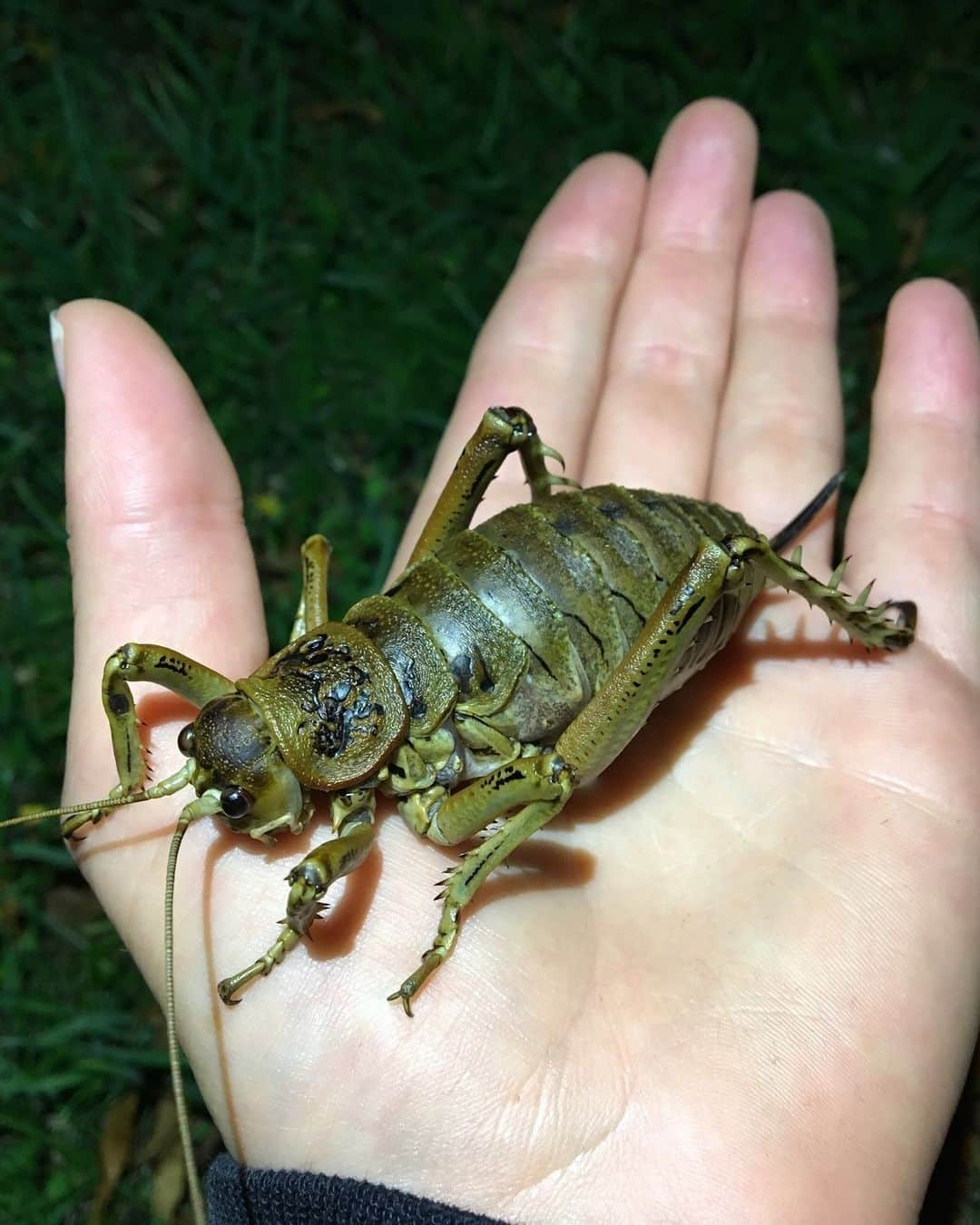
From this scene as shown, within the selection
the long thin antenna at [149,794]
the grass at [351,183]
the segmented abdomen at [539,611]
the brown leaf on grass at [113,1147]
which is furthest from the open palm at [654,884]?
the brown leaf on grass at [113,1147]

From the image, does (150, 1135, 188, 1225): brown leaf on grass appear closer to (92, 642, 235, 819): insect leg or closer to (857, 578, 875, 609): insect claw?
(92, 642, 235, 819): insect leg

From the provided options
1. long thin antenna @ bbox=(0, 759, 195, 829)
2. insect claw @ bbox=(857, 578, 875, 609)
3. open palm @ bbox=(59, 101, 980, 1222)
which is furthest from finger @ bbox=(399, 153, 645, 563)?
long thin antenna @ bbox=(0, 759, 195, 829)

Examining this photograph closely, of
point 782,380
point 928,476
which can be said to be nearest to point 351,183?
point 782,380

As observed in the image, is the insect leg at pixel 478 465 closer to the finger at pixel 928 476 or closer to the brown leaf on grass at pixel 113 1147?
the finger at pixel 928 476

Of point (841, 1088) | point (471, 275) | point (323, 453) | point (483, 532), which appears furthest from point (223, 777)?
point (471, 275)

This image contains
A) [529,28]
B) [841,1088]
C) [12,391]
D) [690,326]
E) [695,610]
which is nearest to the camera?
[841,1088]

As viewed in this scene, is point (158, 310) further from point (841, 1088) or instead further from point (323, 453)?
point (841, 1088)

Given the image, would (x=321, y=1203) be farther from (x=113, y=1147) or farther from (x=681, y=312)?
(x=681, y=312)

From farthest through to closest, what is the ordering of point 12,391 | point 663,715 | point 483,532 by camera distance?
point 12,391
point 663,715
point 483,532
